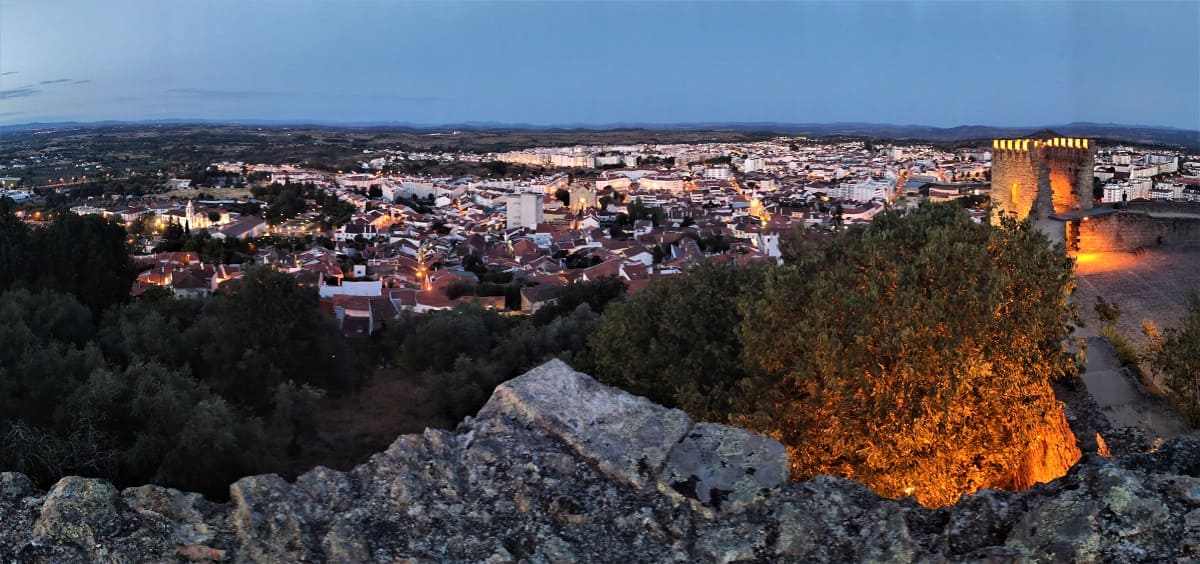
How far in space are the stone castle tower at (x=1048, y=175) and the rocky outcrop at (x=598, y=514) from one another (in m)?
15.2

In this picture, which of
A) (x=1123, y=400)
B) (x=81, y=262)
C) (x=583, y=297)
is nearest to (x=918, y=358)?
(x=1123, y=400)

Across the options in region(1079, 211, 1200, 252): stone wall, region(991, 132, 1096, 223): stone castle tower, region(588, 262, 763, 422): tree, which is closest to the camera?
region(588, 262, 763, 422): tree

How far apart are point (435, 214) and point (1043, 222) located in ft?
153

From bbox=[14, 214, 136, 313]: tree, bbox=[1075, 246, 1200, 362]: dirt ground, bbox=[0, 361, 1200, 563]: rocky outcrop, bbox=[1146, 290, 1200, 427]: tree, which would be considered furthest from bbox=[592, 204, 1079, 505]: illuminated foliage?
bbox=[14, 214, 136, 313]: tree

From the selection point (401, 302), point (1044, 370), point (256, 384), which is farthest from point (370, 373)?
point (1044, 370)

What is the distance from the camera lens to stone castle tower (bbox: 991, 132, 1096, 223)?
18.4 meters

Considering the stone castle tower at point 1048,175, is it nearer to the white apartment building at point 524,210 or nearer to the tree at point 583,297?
the tree at point 583,297

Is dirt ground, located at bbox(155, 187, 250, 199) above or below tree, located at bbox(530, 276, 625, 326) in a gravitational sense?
above

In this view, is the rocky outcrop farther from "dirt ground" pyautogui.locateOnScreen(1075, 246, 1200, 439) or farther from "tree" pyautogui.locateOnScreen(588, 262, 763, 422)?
"dirt ground" pyautogui.locateOnScreen(1075, 246, 1200, 439)

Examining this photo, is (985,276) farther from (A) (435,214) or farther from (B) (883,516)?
(A) (435,214)

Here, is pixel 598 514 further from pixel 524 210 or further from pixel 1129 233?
pixel 524 210

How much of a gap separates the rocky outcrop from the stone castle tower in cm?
1522

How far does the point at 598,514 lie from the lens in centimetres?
454

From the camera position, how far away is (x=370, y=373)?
1777 centimetres
